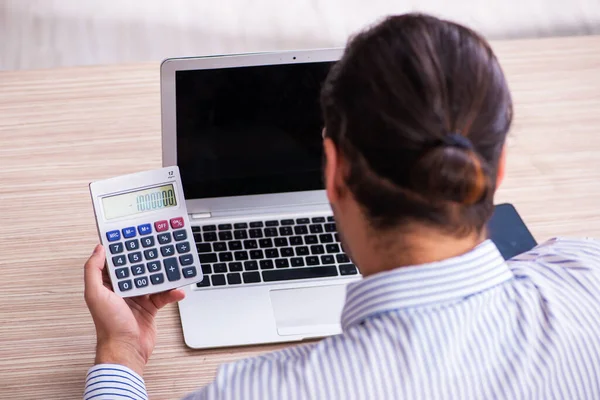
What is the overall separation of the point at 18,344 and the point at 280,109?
0.42 m

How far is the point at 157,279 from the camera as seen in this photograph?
88 centimetres

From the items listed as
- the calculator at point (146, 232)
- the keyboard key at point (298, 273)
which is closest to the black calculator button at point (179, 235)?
the calculator at point (146, 232)

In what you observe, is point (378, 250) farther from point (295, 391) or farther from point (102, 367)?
point (102, 367)

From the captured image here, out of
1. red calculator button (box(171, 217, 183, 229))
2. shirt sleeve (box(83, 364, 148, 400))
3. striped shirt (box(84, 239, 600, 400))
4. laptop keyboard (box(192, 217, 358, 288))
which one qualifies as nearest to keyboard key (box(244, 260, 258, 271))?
laptop keyboard (box(192, 217, 358, 288))

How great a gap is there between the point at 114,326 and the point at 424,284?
383 mm

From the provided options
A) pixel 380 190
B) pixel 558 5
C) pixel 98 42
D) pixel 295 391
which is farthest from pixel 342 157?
pixel 558 5

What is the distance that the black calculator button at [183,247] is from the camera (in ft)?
2.97

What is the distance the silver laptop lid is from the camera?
0.93 m

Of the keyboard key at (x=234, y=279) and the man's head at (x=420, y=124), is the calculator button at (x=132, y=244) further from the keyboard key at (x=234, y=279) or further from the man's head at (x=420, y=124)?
the man's head at (x=420, y=124)

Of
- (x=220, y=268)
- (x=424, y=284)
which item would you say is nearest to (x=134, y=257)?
(x=220, y=268)

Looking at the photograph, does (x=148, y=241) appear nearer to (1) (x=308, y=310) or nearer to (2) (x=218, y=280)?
(2) (x=218, y=280)

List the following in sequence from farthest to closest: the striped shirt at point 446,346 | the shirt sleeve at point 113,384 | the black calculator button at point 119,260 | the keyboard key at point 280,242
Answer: the keyboard key at point 280,242 → the black calculator button at point 119,260 → the shirt sleeve at point 113,384 → the striped shirt at point 446,346

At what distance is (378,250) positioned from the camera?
64 cm

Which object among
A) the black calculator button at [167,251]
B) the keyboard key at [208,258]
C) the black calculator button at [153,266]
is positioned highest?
the black calculator button at [167,251]
